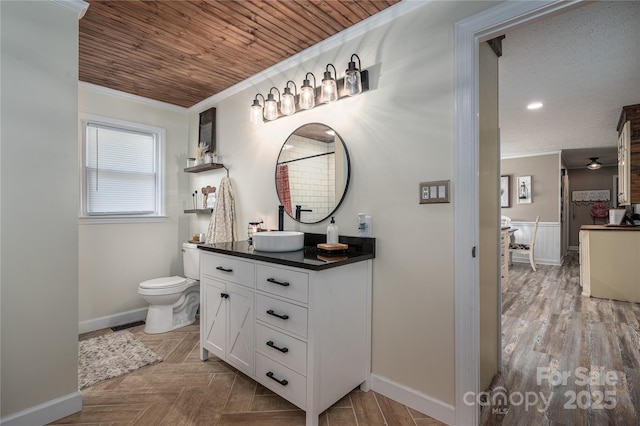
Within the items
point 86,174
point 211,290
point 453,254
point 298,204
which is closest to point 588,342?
point 453,254

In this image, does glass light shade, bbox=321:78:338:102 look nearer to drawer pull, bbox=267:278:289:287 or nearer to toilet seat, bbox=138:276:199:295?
drawer pull, bbox=267:278:289:287

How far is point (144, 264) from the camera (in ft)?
11.3

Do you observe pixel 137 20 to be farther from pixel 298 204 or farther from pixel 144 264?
pixel 144 264

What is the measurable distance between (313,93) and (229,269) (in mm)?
1431


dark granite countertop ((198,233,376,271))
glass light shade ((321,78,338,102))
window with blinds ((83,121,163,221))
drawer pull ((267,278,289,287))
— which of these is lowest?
drawer pull ((267,278,289,287))

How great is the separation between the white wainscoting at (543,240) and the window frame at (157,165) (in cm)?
686

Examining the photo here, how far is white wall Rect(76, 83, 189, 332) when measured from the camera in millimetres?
3053

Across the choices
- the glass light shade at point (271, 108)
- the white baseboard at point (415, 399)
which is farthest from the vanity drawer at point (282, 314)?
the glass light shade at point (271, 108)

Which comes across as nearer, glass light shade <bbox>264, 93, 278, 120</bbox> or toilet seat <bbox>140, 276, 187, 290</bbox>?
glass light shade <bbox>264, 93, 278, 120</bbox>

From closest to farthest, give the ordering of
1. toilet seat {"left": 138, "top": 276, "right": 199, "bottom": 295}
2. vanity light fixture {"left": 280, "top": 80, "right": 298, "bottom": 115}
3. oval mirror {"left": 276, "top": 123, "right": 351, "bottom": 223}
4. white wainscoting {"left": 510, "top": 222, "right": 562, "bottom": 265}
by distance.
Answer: oval mirror {"left": 276, "top": 123, "right": 351, "bottom": 223} → vanity light fixture {"left": 280, "top": 80, "right": 298, "bottom": 115} → toilet seat {"left": 138, "top": 276, "right": 199, "bottom": 295} → white wainscoting {"left": 510, "top": 222, "right": 562, "bottom": 265}

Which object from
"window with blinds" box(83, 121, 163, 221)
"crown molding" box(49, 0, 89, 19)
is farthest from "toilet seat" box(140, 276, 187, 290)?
"crown molding" box(49, 0, 89, 19)

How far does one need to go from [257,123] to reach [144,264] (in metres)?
2.06

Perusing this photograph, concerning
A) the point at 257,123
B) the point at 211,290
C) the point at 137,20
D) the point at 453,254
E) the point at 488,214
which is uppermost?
the point at 137,20

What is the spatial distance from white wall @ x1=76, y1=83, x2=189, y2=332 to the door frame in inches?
127
